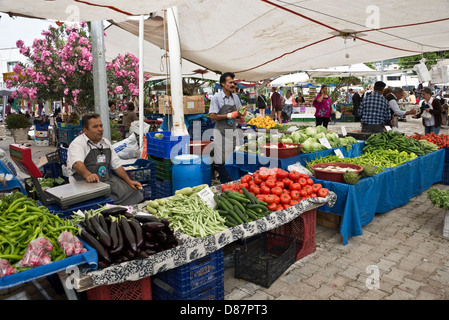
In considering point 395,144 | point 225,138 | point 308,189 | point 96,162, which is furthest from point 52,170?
point 395,144

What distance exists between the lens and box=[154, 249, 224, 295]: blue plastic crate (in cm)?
280

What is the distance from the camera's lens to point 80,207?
3576 millimetres

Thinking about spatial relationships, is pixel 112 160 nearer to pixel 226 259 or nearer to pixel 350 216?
pixel 226 259

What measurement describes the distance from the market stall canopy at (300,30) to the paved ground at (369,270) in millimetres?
3535

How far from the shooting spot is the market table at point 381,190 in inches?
184

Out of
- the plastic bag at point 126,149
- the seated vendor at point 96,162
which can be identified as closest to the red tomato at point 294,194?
the seated vendor at point 96,162

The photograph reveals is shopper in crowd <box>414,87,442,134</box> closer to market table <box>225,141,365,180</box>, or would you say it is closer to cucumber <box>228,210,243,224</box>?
market table <box>225,141,365,180</box>

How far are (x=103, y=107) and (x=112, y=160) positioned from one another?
2081 millimetres

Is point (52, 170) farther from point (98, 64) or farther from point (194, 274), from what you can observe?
point (194, 274)

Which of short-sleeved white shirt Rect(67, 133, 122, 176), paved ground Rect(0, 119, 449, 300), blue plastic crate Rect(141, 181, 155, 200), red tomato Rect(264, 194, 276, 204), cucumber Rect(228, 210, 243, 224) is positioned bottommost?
paved ground Rect(0, 119, 449, 300)

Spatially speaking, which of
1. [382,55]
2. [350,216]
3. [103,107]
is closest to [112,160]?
[103,107]

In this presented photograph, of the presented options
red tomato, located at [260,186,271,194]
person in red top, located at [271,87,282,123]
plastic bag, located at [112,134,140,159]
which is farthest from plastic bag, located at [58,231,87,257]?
person in red top, located at [271,87,282,123]

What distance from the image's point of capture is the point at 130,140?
284 inches

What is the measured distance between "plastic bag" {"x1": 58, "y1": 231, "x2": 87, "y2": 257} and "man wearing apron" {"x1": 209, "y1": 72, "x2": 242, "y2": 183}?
380 cm
